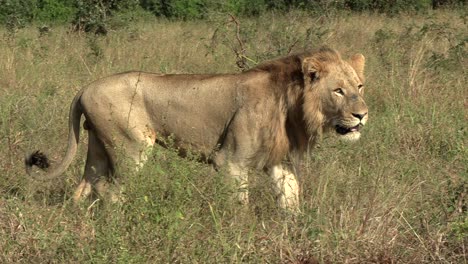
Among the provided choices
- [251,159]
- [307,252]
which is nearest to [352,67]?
[251,159]

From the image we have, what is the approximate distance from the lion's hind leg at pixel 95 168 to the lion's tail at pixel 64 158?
0.10 meters

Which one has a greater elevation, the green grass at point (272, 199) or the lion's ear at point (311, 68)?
the lion's ear at point (311, 68)

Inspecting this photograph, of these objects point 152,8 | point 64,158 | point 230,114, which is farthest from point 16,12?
point 230,114

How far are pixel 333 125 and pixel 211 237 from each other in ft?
4.25

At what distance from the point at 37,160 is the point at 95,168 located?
1.19ft

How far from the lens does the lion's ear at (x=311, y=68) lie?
486cm

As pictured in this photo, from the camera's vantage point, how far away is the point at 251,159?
16.1ft

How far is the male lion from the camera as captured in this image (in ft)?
16.0

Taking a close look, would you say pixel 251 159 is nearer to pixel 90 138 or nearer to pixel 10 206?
pixel 90 138

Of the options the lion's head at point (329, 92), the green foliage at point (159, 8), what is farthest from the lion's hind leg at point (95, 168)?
the green foliage at point (159, 8)

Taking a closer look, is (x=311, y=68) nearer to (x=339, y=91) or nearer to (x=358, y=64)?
(x=339, y=91)

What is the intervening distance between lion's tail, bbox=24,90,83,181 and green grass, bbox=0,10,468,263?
0.12m

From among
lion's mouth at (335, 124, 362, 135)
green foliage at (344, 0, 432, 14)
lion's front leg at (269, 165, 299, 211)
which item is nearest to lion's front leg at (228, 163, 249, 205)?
lion's front leg at (269, 165, 299, 211)

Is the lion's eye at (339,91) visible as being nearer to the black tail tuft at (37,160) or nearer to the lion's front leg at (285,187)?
the lion's front leg at (285,187)
